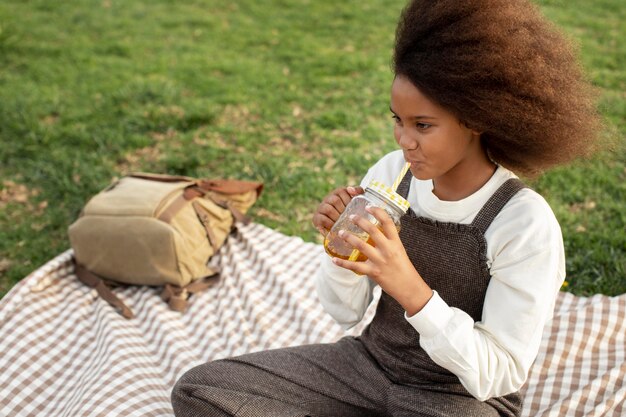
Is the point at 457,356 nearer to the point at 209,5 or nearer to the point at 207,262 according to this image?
the point at 207,262

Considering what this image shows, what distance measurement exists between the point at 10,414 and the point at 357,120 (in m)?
3.50

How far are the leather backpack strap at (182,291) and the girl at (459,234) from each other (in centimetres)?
130

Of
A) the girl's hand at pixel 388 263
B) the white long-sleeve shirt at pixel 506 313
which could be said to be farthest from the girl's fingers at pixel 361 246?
the white long-sleeve shirt at pixel 506 313

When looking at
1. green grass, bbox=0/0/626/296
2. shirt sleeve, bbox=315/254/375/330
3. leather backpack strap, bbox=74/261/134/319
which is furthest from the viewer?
green grass, bbox=0/0/626/296

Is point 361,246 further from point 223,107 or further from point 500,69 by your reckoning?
point 223,107

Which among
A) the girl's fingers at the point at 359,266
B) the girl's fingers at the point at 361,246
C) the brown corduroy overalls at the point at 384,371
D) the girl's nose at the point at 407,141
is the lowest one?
the brown corduroy overalls at the point at 384,371

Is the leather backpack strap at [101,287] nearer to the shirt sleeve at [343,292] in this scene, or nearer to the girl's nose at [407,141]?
the shirt sleeve at [343,292]

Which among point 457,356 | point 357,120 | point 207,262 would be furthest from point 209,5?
point 457,356

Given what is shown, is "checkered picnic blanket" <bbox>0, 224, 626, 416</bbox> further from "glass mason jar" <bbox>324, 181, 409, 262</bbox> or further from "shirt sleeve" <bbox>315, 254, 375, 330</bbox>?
"glass mason jar" <bbox>324, 181, 409, 262</bbox>

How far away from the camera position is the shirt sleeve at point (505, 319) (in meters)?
2.00

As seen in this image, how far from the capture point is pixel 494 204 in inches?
87.0

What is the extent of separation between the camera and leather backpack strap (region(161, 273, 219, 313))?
3746mm

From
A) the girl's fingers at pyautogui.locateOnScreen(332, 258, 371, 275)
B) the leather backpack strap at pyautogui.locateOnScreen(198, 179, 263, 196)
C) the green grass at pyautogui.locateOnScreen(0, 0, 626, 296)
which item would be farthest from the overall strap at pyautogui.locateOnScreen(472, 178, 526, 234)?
the leather backpack strap at pyautogui.locateOnScreen(198, 179, 263, 196)

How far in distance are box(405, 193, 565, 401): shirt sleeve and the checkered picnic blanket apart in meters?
0.92
